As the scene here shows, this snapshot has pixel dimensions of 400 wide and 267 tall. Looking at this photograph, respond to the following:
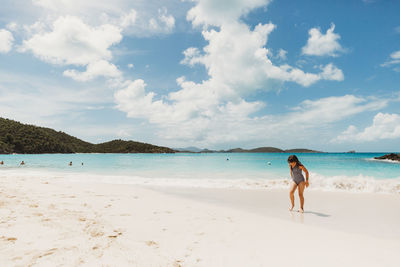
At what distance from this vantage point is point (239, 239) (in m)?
5.23

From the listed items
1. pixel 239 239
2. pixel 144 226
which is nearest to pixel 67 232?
pixel 144 226

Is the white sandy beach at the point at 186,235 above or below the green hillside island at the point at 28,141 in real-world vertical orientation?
below

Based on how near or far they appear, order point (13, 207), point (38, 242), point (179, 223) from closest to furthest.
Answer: point (38, 242) → point (179, 223) → point (13, 207)

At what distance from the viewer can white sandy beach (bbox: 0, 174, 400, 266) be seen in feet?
13.6

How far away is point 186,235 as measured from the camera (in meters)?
5.41

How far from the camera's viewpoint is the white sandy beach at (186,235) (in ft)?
13.6

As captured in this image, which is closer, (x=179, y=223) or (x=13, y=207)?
(x=179, y=223)

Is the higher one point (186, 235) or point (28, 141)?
point (28, 141)

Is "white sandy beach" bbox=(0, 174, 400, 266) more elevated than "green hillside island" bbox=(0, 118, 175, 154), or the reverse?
"green hillside island" bbox=(0, 118, 175, 154)

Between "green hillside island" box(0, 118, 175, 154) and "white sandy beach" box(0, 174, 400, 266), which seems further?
"green hillside island" box(0, 118, 175, 154)

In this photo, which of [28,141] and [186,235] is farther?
[28,141]

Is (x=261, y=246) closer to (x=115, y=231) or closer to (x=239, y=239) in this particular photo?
(x=239, y=239)

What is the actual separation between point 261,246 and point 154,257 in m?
2.35

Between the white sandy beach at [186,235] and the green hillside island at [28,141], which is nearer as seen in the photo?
the white sandy beach at [186,235]
